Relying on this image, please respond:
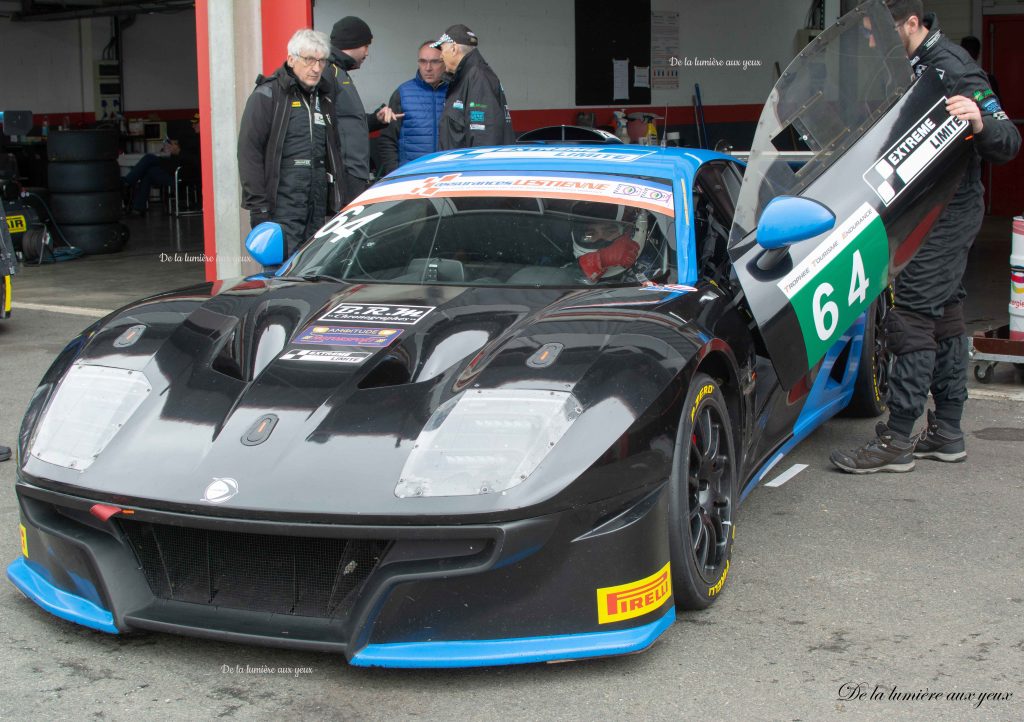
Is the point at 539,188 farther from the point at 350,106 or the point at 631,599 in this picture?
the point at 350,106

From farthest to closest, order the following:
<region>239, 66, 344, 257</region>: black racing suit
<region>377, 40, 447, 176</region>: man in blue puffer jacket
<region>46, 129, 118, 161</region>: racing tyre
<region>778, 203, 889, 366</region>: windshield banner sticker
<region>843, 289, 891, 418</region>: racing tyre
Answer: <region>46, 129, 118, 161</region>: racing tyre → <region>377, 40, 447, 176</region>: man in blue puffer jacket → <region>239, 66, 344, 257</region>: black racing suit → <region>843, 289, 891, 418</region>: racing tyre → <region>778, 203, 889, 366</region>: windshield banner sticker

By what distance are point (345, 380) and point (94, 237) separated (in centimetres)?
1081

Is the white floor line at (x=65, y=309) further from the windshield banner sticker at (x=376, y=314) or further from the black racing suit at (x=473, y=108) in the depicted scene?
the windshield banner sticker at (x=376, y=314)

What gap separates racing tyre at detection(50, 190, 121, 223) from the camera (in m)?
12.9

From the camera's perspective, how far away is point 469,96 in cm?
698

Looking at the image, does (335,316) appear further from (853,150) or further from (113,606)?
(853,150)

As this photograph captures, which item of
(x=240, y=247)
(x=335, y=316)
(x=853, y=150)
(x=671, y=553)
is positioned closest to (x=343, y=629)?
(x=671, y=553)

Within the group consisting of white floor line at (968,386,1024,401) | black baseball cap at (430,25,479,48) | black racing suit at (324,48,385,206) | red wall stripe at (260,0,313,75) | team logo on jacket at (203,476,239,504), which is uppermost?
red wall stripe at (260,0,313,75)

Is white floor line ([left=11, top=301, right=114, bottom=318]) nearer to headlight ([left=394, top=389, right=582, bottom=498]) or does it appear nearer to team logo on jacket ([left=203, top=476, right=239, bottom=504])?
team logo on jacket ([left=203, top=476, right=239, bottom=504])

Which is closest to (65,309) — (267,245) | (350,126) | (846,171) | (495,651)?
(350,126)

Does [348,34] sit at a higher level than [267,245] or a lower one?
higher

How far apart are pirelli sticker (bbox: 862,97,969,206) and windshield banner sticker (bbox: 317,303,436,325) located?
1.60 meters

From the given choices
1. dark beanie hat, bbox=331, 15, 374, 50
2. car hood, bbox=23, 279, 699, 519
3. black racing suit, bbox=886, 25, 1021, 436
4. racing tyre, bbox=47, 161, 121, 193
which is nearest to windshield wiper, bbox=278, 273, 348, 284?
car hood, bbox=23, 279, 699, 519

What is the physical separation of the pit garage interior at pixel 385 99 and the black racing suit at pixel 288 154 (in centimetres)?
159
